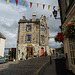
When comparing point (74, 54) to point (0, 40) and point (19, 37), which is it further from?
point (0, 40)

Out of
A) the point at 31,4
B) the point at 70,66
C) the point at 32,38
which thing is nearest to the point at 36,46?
the point at 32,38

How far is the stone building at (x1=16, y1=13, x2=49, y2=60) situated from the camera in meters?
21.1

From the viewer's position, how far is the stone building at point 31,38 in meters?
21.1

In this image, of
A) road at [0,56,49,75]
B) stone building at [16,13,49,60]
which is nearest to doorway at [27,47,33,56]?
stone building at [16,13,49,60]

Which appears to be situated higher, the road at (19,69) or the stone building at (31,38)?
the stone building at (31,38)

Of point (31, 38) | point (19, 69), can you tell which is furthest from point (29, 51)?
point (19, 69)

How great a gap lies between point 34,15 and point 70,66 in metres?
21.5

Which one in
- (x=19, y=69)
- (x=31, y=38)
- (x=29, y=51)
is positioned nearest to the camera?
(x=19, y=69)

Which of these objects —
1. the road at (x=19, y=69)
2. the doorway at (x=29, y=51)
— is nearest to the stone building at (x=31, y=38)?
the doorway at (x=29, y=51)

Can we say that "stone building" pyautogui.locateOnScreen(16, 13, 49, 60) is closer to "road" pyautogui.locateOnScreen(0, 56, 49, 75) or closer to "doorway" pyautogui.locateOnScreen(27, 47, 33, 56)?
"doorway" pyautogui.locateOnScreen(27, 47, 33, 56)

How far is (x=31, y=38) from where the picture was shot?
854 inches

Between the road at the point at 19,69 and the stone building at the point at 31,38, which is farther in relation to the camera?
the stone building at the point at 31,38

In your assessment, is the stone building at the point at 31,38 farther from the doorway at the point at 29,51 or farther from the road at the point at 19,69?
the road at the point at 19,69

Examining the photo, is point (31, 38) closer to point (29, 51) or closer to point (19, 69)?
point (29, 51)
